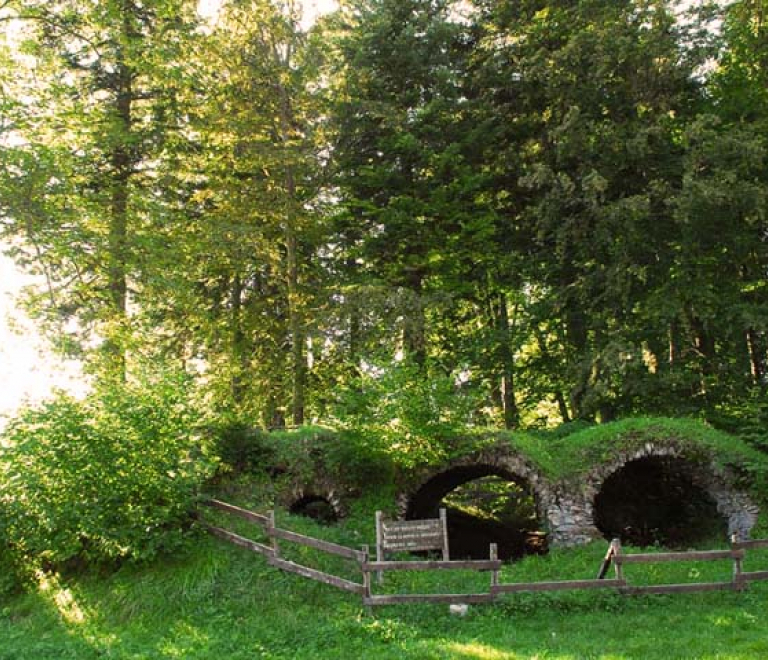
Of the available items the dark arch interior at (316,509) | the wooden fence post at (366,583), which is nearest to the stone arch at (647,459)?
the dark arch interior at (316,509)

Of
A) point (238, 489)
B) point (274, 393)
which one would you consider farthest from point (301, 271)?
point (238, 489)

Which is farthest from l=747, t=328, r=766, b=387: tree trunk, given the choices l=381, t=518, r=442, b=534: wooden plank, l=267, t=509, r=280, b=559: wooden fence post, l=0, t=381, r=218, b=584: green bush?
l=0, t=381, r=218, b=584: green bush

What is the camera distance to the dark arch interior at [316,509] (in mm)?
13930

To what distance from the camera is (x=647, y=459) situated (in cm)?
1401

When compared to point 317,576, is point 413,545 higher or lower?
higher

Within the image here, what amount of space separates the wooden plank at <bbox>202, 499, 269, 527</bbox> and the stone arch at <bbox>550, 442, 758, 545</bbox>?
19.8ft

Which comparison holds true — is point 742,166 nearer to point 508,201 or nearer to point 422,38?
point 508,201

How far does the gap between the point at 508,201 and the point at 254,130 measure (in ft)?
27.1

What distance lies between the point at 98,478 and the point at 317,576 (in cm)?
396

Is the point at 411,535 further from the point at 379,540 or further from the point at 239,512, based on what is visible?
the point at 239,512

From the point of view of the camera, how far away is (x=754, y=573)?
10.0m

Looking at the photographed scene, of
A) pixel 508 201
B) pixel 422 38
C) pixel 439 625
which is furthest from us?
pixel 508 201

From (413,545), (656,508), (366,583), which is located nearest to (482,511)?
(656,508)

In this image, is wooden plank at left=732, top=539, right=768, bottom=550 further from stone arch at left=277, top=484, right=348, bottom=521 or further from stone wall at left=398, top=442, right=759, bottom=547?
stone arch at left=277, top=484, right=348, bottom=521
